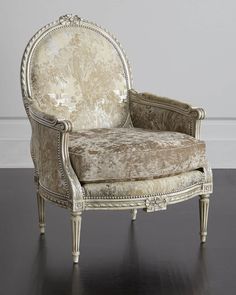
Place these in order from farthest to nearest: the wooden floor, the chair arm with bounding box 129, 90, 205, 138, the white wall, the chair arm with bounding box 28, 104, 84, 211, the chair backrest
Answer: the white wall < the chair backrest < the chair arm with bounding box 129, 90, 205, 138 < the chair arm with bounding box 28, 104, 84, 211 < the wooden floor

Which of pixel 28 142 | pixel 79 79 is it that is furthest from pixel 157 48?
pixel 79 79

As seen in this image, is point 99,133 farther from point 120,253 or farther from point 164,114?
point 120,253

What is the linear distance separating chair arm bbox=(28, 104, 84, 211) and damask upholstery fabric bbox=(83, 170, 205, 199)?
55 mm

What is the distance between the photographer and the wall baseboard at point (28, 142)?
170 inches

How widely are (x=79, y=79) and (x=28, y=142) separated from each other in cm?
134

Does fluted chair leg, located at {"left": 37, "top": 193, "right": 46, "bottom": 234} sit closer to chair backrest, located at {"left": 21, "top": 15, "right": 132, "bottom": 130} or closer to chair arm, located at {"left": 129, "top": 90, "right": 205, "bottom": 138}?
chair backrest, located at {"left": 21, "top": 15, "right": 132, "bottom": 130}

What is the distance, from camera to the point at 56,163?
8.55 feet

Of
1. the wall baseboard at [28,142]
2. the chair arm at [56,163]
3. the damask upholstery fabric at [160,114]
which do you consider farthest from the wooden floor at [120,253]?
the wall baseboard at [28,142]

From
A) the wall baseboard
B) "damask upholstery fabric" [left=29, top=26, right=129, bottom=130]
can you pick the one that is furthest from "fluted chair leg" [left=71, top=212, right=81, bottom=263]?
the wall baseboard

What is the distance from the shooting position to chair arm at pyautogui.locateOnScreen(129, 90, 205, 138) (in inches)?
114

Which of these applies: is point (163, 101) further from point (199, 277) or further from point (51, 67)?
point (199, 277)

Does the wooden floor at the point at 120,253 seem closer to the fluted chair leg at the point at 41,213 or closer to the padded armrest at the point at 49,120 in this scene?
the fluted chair leg at the point at 41,213

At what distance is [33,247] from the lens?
2.82m

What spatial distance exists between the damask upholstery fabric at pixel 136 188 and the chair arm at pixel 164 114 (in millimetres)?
305
